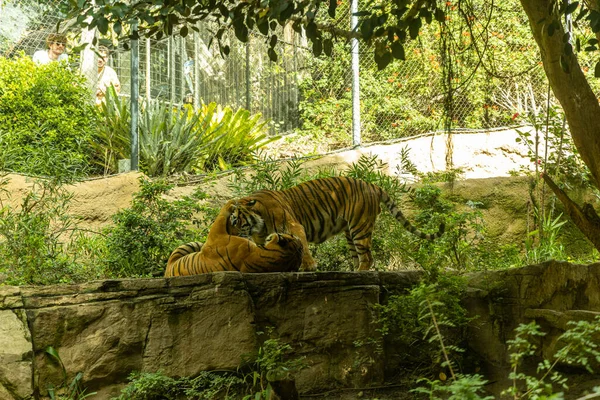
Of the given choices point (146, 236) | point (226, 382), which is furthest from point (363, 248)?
point (226, 382)

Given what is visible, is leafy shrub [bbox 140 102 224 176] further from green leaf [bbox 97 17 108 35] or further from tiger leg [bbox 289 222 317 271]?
green leaf [bbox 97 17 108 35]

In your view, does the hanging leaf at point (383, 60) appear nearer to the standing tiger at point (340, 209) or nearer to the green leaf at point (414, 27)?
the green leaf at point (414, 27)

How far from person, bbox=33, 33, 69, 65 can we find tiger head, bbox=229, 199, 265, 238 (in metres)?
5.82


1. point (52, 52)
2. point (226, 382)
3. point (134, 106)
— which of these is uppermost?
point (52, 52)

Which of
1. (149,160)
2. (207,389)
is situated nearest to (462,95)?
(149,160)

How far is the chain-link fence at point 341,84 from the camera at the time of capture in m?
13.0

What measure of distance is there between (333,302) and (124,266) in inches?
99.1

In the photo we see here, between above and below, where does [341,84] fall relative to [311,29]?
above

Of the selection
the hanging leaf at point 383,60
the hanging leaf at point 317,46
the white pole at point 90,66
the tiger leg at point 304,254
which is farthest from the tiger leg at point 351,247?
the white pole at point 90,66

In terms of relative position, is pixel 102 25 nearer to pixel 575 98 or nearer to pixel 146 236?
pixel 575 98

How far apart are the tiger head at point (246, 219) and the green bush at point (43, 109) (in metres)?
3.99

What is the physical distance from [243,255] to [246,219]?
69 centimetres

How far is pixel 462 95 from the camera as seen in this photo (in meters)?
13.6

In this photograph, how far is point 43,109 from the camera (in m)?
11.0
